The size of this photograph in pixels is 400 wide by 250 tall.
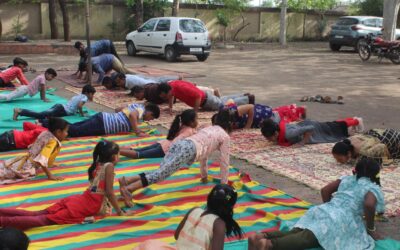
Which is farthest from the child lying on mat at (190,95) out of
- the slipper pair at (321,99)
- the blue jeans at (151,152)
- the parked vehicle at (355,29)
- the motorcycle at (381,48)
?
the parked vehicle at (355,29)

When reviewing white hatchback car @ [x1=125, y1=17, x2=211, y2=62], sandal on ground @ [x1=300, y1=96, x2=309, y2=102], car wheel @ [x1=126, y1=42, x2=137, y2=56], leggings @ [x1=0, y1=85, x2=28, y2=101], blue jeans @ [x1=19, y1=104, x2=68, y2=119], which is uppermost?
white hatchback car @ [x1=125, y1=17, x2=211, y2=62]

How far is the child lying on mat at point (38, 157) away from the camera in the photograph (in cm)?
484

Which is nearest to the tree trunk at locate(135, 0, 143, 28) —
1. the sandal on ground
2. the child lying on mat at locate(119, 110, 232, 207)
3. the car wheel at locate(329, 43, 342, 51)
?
the car wheel at locate(329, 43, 342, 51)

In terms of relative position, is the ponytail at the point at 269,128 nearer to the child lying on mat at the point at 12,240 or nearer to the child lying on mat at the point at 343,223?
the child lying on mat at the point at 343,223

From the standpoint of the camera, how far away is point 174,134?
522 centimetres

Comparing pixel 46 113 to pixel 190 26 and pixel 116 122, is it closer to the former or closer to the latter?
pixel 116 122

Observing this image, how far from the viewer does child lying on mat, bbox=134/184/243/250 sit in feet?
9.22

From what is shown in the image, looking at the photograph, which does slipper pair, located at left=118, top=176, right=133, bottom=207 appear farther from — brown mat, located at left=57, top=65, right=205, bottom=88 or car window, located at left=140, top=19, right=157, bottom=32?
car window, located at left=140, top=19, right=157, bottom=32

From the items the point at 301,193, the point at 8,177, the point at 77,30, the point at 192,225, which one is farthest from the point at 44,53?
the point at 192,225

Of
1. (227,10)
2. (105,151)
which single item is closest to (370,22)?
(227,10)

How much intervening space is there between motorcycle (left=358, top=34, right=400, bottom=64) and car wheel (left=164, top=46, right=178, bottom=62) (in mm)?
7230

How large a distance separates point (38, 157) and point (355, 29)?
18897mm

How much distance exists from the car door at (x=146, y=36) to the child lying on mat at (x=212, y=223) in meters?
15.6

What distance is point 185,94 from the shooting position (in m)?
7.91
